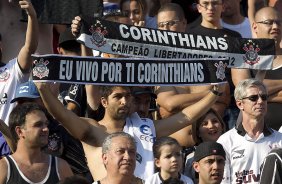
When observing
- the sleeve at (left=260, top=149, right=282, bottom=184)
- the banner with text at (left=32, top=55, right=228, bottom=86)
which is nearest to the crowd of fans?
the banner with text at (left=32, top=55, right=228, bottom=86)

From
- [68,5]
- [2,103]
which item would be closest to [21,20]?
[68,5]

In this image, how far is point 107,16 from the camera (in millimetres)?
11578

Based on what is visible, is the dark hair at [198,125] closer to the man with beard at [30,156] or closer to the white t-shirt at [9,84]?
the white t-shirt at [9,84]

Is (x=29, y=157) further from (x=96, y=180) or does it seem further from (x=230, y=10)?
(x=230, y=10)

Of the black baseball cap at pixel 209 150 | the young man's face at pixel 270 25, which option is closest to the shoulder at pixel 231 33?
the young man's face at pixel 270 25

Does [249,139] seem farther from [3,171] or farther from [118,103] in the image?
[3,171]

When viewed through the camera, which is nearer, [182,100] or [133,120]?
[133,120]

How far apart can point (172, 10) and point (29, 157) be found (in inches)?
138

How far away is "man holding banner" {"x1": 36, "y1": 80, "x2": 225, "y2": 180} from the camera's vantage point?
9.79 meters

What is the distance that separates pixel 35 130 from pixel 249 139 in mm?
2211

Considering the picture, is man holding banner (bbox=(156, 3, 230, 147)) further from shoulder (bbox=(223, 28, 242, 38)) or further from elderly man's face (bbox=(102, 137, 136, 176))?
elderly man's face (bbox=(102, 137, 136, 176))

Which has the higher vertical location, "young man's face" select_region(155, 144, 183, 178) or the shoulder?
the shoulder

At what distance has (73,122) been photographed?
983 centimetres

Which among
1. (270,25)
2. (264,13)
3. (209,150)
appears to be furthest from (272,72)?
(209,150)
